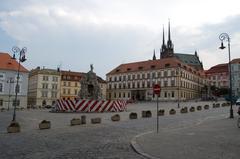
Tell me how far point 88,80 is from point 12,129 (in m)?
27.7

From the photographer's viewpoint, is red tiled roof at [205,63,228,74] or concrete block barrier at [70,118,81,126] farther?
red tiled roof at [205,63,228,74]

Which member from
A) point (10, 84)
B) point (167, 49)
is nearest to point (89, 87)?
point (10, 84)

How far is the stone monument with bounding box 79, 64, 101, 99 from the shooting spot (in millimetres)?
44500

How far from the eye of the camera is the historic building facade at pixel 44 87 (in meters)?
98.1

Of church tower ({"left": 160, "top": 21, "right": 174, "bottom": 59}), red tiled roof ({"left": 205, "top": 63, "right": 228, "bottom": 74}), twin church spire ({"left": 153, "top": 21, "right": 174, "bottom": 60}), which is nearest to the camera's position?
red tiled roof ({"left": 205, "top": 63, "right": 228, "bottom": 74})

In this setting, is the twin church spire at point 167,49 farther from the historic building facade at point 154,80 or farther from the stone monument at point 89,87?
the stone monument at point 89,87

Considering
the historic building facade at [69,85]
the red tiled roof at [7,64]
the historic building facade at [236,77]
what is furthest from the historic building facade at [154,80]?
the red tiled roof at [7,64]

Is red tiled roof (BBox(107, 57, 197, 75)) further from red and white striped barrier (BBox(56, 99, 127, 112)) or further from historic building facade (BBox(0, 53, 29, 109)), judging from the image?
red and white striped barrier (BBox(56, 99, 127, 112))

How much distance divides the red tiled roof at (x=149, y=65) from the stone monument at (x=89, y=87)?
65895 mm

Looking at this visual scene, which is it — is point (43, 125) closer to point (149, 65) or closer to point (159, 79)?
point (159, 79)

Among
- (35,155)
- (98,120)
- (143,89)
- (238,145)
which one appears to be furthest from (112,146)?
(143,89)

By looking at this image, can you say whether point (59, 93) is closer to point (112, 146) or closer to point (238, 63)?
point (238, 63)

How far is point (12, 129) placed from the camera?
17.5 metres

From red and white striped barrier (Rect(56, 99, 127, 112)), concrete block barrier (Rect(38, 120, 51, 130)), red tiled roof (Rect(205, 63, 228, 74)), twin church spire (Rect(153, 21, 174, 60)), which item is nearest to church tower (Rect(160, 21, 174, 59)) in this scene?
Answer: twin church spire (Rect(153, 21, 174, 60))
